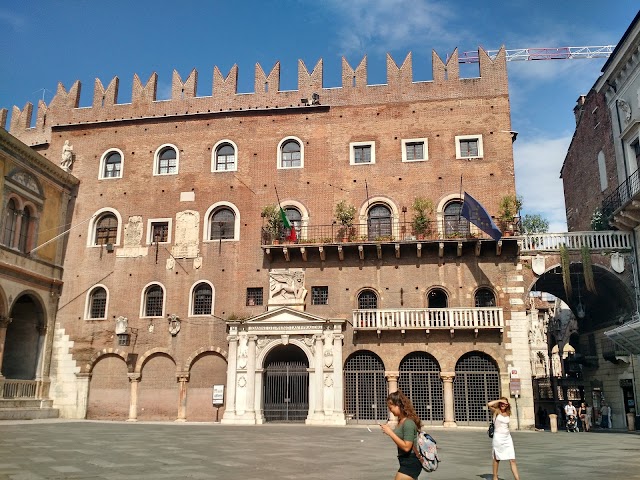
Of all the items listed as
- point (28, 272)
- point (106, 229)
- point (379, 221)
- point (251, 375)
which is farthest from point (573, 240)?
point (28, 272)

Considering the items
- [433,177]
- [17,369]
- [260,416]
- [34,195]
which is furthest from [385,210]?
[17,369]

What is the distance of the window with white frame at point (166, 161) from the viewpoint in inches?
1176

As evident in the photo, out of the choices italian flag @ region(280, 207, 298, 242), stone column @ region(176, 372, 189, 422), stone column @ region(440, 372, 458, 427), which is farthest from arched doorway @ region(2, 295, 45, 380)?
stone column @ region(440, 372, 458, 427)

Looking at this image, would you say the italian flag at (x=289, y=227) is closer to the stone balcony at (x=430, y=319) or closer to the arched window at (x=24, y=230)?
the stone balcony at (x=430, y=319)

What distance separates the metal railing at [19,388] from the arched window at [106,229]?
23.3 ft

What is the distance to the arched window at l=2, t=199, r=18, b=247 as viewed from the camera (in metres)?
25.7

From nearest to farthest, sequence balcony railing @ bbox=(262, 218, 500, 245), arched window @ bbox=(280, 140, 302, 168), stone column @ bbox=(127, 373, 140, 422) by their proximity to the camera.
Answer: balcony railing @ bbox=(262, 218, 500, 245)
stone column @ bbox=(127, 373, 140, 422)
arched window @ bbox=(280, 140, 302, 168)

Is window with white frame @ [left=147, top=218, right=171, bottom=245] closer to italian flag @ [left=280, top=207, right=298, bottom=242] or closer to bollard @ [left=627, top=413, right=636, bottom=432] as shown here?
italian flag @ [left=280, top=207, right=298, bottom=242]

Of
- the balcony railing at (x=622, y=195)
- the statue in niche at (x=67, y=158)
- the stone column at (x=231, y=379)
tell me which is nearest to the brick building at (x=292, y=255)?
the stone column at (x=231, y=379)

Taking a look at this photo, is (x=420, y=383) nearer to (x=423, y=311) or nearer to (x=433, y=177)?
(x=423, y=311)

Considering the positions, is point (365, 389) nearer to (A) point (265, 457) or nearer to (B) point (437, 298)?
(B) point (437, 298)

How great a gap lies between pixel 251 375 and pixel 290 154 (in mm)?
10623

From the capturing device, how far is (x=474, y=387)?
24734mm

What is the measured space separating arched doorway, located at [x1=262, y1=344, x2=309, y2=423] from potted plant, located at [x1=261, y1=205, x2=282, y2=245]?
4833 millimetres
